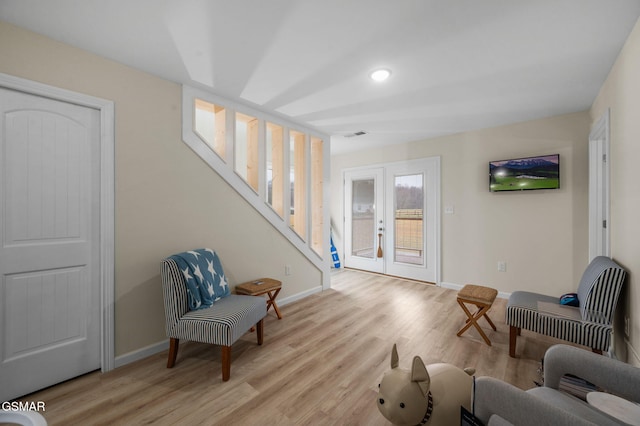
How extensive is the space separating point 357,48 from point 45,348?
10.2ft

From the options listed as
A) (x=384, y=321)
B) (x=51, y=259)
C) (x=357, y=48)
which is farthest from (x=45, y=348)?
(x=357, y=48)

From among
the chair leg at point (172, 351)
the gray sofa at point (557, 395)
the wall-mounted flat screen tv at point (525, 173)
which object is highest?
the wall-mounted flat screen tv at point (525, 173)

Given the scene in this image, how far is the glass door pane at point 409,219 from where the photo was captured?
14.9ft

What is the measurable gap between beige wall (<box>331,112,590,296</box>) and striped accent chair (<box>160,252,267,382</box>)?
3.34 metres

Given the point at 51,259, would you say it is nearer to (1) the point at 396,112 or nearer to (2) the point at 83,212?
(2) the point at 83,212

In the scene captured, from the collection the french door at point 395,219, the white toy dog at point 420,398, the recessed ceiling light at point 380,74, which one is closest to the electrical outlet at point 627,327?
the white toy dog at point 420,398

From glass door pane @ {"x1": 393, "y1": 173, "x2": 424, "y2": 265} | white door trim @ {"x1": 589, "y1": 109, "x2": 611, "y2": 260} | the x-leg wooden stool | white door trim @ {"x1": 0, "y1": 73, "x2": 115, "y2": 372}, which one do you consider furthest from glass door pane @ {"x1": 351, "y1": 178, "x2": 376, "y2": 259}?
white door trim @ {"x1": 0, "y1": 73, "x2": 115, "y2": 372}

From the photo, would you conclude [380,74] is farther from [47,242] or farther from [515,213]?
[47,242]

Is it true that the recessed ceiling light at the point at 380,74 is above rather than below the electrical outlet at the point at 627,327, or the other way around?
above

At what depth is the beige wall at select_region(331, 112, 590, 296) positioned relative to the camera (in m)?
3.24

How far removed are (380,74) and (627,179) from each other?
6.39 ft

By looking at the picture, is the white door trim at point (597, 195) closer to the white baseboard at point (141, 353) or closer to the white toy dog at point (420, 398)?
the white toy dog at point (420, 398)

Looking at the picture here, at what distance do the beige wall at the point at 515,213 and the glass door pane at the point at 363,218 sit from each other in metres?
1.07

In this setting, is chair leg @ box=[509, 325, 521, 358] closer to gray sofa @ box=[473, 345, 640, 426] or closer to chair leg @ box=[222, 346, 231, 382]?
gray sofa @ box=[473, 345, 640, 426]
